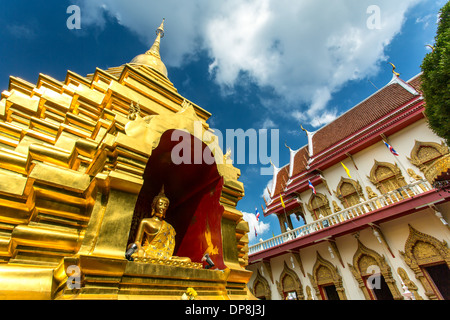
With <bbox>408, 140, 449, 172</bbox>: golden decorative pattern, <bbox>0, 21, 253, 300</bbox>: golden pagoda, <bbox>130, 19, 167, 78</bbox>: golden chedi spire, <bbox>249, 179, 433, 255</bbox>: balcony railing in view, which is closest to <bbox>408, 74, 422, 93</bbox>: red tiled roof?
<bbox>408, 140, 449, 172</bbox>: golden decorative pattern

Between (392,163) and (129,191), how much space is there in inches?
397

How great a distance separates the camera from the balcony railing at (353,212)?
705 centimetres

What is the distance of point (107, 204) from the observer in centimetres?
166

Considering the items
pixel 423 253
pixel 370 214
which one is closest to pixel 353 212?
pixel 370 214

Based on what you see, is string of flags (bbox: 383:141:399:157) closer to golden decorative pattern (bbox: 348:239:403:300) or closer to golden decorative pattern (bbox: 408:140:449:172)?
golden decorative pattern (bbox: 408:140:449:172)

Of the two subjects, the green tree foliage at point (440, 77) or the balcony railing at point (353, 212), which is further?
the balcony railing at point (353, 212)

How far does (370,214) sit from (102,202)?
8362 mm

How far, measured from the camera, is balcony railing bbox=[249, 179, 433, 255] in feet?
23.1

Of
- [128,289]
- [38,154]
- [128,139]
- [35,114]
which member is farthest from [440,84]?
[35,114]

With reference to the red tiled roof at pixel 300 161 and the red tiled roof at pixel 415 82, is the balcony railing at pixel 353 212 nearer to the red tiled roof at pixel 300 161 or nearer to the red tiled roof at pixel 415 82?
the red tiled roof at pixel 300 161

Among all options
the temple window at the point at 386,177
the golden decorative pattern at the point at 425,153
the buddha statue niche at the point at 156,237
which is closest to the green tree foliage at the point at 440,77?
the golden decorative pattern at the point at 425,153

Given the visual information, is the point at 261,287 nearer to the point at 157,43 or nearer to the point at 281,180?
the point at 281,180

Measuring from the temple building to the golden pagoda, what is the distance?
6184 mm
